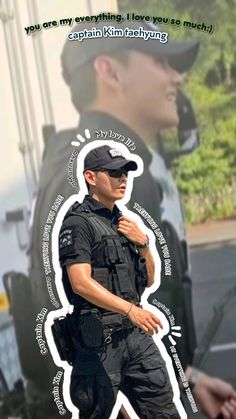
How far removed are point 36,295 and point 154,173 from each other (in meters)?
0.64

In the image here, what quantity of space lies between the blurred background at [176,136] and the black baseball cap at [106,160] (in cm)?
13

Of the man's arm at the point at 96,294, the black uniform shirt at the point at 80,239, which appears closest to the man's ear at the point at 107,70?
the black uniform shirt at the point at 80,239

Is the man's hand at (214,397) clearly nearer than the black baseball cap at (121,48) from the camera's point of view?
No

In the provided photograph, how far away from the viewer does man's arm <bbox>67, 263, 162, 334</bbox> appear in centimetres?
311

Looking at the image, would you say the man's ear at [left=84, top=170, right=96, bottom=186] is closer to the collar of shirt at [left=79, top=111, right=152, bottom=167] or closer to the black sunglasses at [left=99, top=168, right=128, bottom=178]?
the black sunglasses at [left=99, top=168, right=128, bottom=178]

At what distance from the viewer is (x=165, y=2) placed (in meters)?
3.06

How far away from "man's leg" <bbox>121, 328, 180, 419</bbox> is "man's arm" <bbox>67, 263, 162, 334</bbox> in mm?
75

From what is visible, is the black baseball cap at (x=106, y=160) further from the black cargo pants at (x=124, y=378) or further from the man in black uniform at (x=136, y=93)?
the black cargo pants at (x=124, y=378)

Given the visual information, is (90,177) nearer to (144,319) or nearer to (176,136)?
(176,136)

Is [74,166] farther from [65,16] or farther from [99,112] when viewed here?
[65,16]

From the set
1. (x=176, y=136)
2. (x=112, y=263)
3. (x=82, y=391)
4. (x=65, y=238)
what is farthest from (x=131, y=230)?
(x=82, y=391)

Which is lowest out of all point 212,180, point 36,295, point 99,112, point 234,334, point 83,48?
point 234,334

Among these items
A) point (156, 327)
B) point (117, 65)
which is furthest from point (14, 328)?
point (117, 65)

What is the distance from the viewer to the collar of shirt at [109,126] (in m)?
3.12
